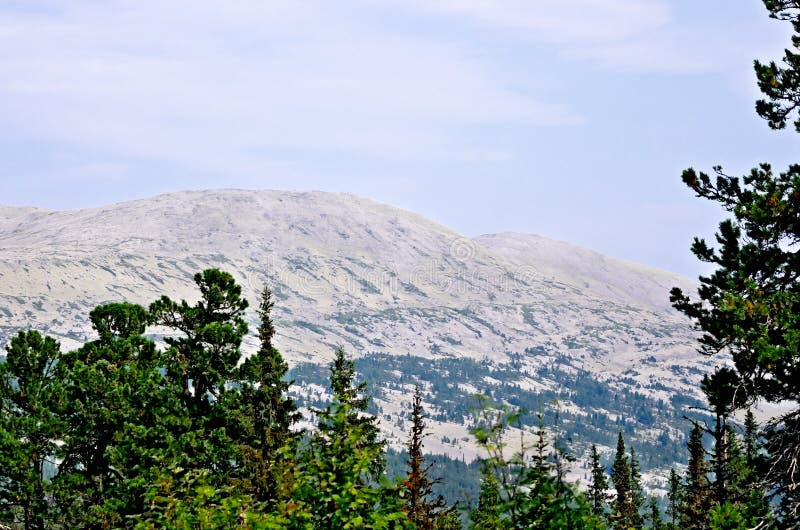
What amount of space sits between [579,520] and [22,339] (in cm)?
3728

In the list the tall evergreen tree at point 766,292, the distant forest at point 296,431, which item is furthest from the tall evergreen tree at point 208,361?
the tall evergreen tree at point 766,292

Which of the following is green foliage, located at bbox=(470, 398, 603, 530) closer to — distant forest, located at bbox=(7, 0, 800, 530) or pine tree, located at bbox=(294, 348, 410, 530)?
distant forest, located at bbox=(7, 0, 800, 530)

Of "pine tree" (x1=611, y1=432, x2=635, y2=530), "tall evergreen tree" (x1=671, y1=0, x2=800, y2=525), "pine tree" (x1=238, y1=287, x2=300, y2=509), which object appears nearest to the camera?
"tall evergreen tree" (x1=671, y1=0, x2=800, y2=525)

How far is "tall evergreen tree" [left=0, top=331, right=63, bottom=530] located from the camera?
38625 mm

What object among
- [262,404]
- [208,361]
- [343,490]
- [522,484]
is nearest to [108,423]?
[208,361]

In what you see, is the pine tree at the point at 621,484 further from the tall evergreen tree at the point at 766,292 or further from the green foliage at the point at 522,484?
the green foliage at the point at 522,484

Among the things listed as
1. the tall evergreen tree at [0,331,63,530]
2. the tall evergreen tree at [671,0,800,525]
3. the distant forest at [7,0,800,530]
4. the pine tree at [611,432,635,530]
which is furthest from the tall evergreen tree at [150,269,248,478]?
the pine tree at [611,432,635,530]

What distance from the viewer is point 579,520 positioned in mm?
11297

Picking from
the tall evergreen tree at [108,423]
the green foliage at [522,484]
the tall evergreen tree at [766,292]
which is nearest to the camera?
the green foliage at [522,484]

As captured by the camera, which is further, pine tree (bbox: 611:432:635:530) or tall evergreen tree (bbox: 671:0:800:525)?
pine tree (bbox: 611:432:635:530)

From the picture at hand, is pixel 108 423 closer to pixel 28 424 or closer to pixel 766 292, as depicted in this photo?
pixel 28 424

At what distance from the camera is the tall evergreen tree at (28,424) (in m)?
38.6

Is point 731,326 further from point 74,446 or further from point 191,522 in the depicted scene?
point 74,446

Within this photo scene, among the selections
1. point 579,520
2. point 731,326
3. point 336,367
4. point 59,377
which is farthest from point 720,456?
point 59,377
